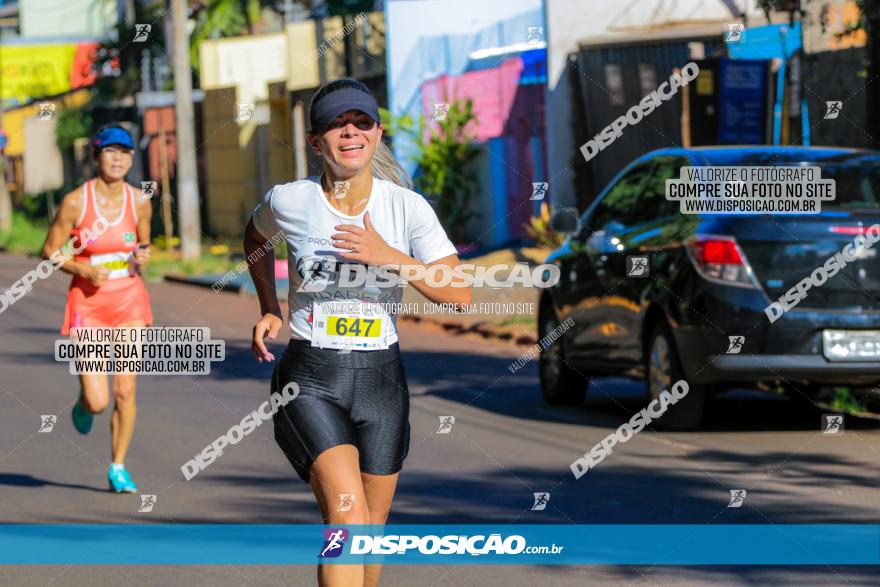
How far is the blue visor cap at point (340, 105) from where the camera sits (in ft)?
16.6

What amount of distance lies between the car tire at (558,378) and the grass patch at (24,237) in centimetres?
2802

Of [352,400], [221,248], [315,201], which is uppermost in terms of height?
[315,201]

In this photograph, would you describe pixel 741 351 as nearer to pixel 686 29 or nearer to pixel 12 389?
pixel 12 389

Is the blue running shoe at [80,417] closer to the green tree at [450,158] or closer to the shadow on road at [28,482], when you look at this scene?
the shadow on road at [28,482]

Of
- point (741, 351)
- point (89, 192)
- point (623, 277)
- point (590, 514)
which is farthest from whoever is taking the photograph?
point (623, 277)

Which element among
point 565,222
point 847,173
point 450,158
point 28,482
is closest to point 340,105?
point 28,482

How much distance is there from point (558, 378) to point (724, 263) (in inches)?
98.9

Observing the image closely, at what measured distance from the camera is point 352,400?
516cm

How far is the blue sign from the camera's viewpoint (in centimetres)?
1941

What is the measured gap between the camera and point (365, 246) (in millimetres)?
4848

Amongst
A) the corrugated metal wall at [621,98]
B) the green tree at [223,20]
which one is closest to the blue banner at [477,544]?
the corrugated metal wall at [621,98]

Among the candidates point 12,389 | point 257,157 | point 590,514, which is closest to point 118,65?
point 257,157

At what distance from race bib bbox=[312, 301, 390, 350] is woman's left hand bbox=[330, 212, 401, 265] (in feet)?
0.94

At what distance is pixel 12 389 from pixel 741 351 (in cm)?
665
